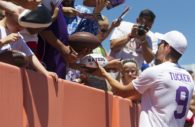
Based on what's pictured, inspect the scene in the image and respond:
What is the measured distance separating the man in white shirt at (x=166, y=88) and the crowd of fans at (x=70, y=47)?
0.28 m

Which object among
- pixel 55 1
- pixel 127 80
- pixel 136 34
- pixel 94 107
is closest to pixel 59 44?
pixel 55 1

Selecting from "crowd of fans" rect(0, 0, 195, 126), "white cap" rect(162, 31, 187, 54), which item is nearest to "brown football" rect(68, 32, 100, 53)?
"crowd of fans" rect(0, 0, 195, 126)

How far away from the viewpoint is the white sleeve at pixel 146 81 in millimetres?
5426

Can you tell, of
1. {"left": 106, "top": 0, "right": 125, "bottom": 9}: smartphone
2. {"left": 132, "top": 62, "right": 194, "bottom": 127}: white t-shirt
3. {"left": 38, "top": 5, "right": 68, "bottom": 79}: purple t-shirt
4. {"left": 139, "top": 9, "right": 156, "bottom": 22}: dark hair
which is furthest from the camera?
{"left": 139, "top": 9, "right": 156, "bottom": 22}: dark hair

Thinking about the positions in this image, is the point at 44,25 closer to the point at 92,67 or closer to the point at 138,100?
the point at 92,67

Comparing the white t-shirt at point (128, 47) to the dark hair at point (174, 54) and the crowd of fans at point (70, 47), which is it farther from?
the dark hair at point (174, 54)

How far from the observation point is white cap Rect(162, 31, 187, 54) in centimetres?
550

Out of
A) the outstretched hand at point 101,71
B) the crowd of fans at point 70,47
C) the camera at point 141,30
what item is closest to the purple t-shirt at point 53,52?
the crowd of fans at point 70,47

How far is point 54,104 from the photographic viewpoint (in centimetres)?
515

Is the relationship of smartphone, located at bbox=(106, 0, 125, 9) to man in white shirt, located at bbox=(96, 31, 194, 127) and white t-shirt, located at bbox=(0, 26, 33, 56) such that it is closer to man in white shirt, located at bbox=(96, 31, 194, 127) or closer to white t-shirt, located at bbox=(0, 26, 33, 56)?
man in white shirt, located at bbox=(96, 31, 194, 127)

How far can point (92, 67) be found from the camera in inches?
238

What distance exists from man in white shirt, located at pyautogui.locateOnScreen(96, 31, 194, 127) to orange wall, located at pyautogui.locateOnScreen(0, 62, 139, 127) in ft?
2.37

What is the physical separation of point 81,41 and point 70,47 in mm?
151

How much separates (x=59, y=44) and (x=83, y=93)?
68 centimetres
